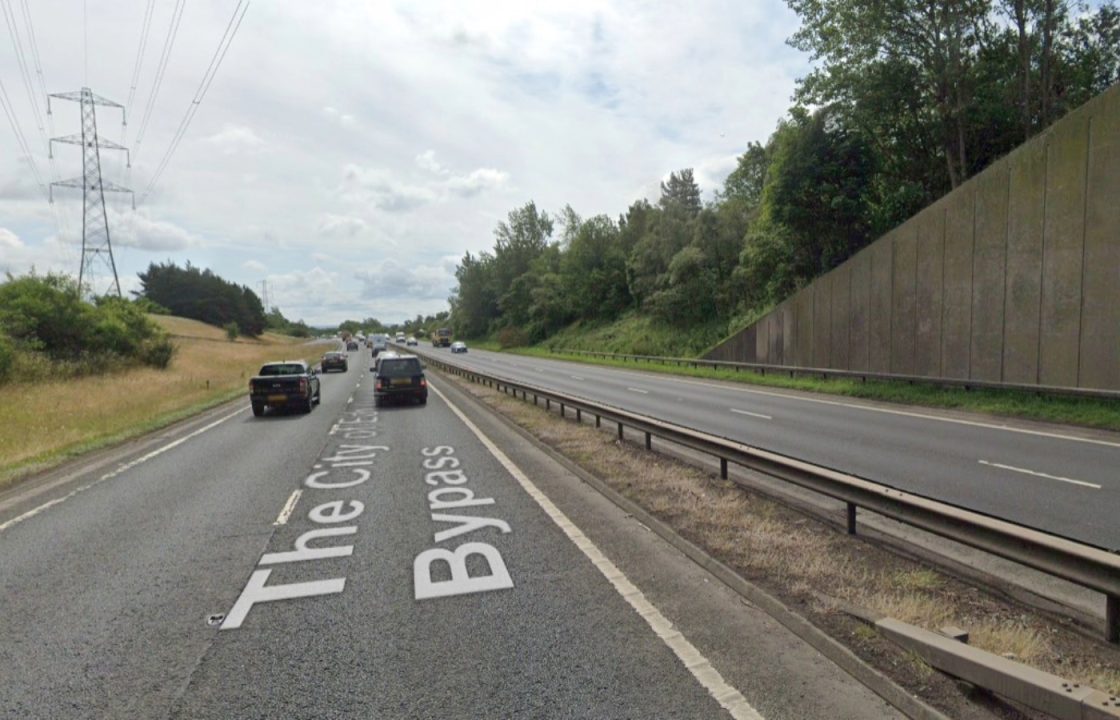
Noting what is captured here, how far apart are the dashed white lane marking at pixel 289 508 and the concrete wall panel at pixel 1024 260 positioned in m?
17.7

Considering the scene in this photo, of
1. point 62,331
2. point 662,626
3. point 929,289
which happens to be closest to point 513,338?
point 62,331

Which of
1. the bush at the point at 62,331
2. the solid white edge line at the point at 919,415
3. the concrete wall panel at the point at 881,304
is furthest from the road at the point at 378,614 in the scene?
the bush at the point at 62,331

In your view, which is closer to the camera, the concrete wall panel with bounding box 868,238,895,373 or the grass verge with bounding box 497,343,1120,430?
the grass verge with bounding box 497,343,1120,430

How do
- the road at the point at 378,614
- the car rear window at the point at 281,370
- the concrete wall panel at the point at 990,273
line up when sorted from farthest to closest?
the car rear window at the point at 281,370 < the concrete wall panel at the point at 990,273 < the road at the point at 378,614

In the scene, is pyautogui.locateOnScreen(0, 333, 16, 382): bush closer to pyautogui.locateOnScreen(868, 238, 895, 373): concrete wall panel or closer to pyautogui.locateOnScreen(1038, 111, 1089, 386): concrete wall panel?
pyautogui.locateOnScreen(868, 238, 895, 373): concrete wall panel

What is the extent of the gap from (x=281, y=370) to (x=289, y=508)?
45.3 ft

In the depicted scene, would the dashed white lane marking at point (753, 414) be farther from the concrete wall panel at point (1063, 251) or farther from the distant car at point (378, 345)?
the distant car at point (378, 345)

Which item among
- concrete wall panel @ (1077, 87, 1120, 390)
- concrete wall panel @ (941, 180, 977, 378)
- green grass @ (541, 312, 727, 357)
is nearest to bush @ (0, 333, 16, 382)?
concrete wall panel @ (941, 180, 977, 378)

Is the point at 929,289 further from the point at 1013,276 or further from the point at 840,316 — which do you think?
the point at 840,316

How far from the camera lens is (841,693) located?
3.43m

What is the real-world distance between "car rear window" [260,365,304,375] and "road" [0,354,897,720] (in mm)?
11294

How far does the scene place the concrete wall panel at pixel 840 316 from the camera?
2444 centimetres

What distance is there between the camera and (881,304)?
74.3 ft

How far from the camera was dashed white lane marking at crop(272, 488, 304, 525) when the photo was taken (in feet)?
24.0
